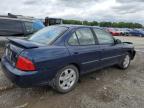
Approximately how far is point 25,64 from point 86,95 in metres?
1.60

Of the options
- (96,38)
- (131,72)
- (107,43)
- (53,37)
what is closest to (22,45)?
(53,37)

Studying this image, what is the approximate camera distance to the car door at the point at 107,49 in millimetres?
4958

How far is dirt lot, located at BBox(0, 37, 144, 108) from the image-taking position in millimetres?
3666

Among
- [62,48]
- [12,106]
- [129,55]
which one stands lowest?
[12,106]

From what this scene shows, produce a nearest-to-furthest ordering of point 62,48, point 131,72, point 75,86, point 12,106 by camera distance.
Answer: point 12,106 < point 62,48 < point 75,86 < point 131,72

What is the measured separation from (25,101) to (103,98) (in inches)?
66.8

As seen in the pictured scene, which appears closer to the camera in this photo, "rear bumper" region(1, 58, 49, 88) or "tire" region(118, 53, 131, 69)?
"rear bumper" region(1, 58, 49, 88)

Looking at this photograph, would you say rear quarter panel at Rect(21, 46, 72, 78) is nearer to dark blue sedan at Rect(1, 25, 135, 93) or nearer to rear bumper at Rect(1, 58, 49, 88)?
dark blue sedan at Rect(1, 25, 135, 93)

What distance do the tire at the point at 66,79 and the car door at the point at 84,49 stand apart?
248mm

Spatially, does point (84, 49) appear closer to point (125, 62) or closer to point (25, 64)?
point (25, 64)

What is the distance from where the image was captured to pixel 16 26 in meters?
6.47

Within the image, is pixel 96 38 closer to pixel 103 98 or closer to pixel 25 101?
pixel 103 98

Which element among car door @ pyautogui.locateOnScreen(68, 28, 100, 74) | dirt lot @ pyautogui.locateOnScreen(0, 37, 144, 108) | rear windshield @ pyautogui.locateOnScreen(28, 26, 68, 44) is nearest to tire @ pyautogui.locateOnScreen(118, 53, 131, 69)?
dirt lot @ pyautogui.locateOnScreen(0, 37, 144, 108)

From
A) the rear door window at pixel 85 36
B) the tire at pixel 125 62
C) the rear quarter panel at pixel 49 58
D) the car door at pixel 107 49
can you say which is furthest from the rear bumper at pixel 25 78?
the tire at pixel 125 62
